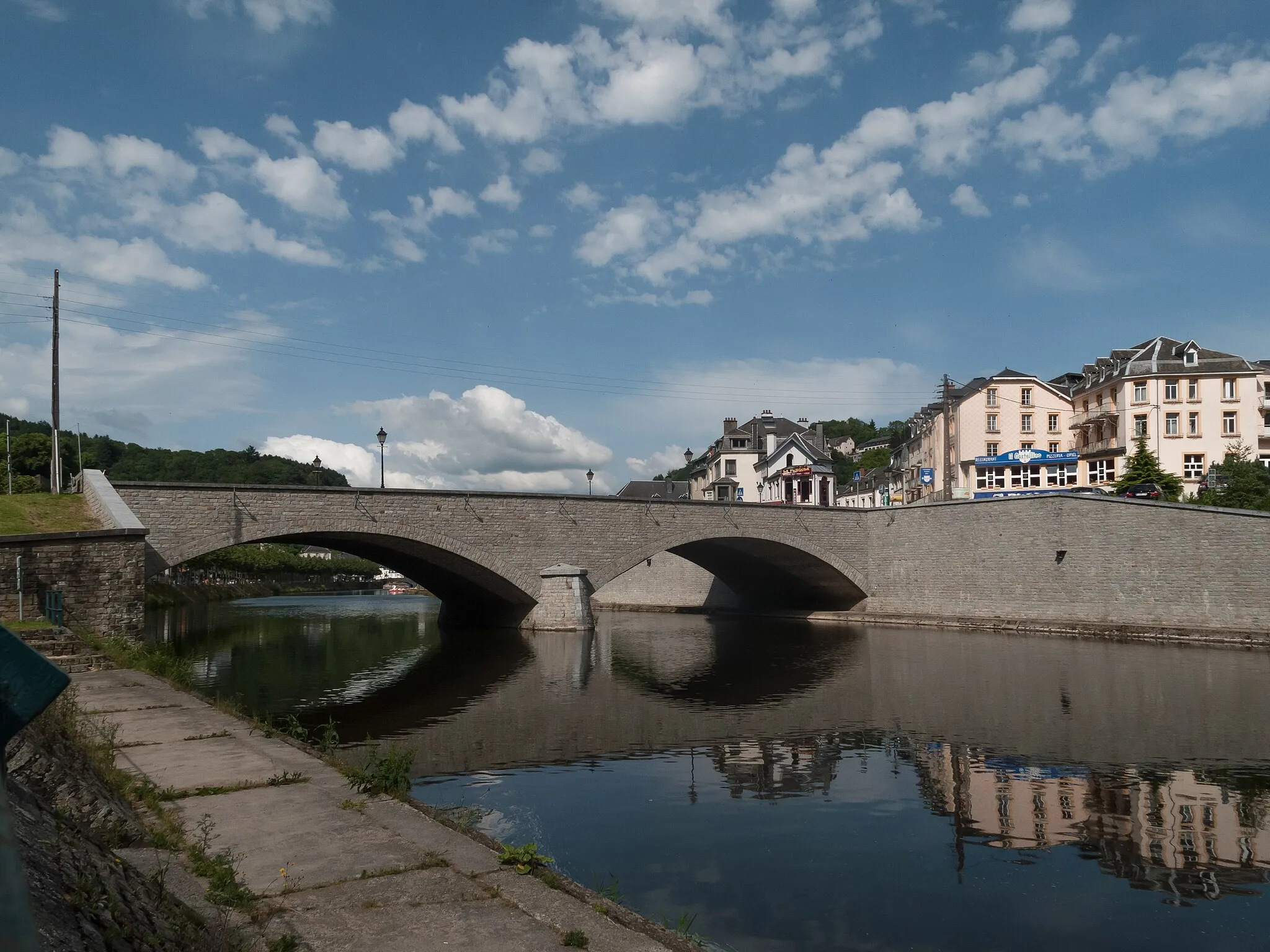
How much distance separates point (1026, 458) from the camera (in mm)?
56156

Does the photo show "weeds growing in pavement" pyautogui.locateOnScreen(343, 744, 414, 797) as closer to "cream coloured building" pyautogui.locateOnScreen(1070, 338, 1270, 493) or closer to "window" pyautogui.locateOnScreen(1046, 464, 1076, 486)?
"cream coloured building" pyautogui.locateOnScreen(1070, 338, 1270, 493)

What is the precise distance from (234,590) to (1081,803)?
7843cm

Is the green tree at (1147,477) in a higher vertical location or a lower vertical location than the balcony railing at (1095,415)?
lower

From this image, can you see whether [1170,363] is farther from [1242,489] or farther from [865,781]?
[865,781]

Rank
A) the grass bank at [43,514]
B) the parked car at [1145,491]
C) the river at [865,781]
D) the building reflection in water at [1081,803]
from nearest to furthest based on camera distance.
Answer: the river at [865,781] → the building reflection in water at [1081,803] → the grass bank at [43,514] → the parked car at [1145,491]

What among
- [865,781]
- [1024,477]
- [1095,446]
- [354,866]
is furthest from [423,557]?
[1095,446]

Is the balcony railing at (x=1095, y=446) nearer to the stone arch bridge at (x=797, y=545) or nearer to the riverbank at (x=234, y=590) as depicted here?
the stone arch bridge at (x=797, y=545)

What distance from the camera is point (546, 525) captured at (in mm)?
35625

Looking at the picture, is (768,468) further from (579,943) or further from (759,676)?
(579,943)

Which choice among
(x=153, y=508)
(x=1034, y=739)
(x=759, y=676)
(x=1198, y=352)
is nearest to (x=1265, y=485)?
(x=1198, y=352)

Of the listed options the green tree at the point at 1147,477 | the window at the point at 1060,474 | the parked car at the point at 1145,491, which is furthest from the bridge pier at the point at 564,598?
the window at the point at 1060,474

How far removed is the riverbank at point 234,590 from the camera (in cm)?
6206

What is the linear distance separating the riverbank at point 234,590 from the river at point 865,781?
40077 mm

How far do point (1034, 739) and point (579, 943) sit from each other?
1220cm
